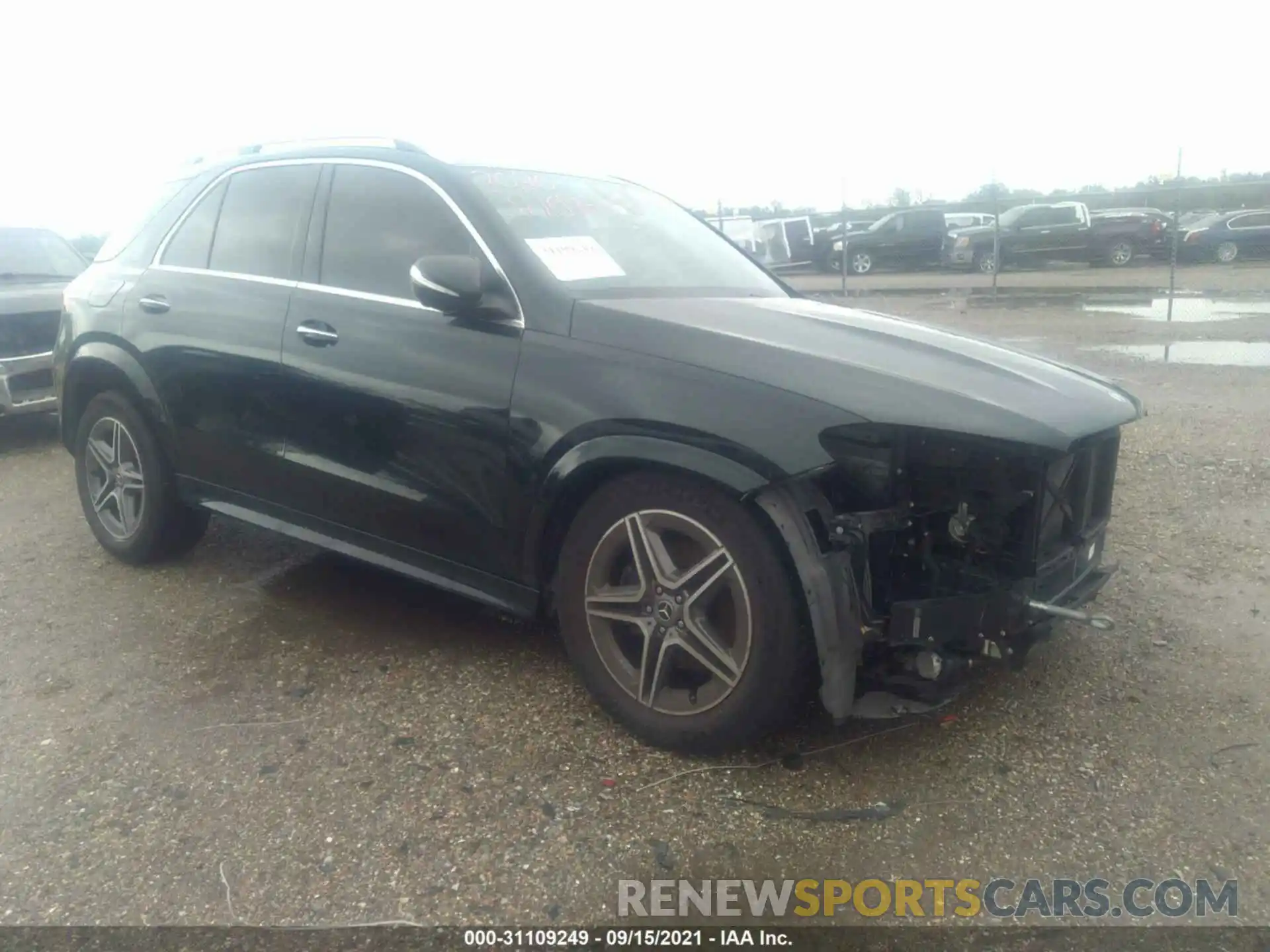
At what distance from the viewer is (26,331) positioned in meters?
7.48

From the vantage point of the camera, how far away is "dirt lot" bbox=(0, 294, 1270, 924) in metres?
2.53

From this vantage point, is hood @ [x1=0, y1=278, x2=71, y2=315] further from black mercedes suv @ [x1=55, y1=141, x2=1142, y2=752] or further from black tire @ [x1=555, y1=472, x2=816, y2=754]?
black tire @ [x1=555, y1=472, x2=816, y2=754]

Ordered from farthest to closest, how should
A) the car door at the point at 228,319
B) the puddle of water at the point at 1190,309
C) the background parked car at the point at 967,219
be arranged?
1. the background parked car at the point at 967,219
2. the puddle of water at the point at 1190,309
3. the car door at the point at 228,319

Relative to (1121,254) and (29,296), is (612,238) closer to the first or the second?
(29,296)

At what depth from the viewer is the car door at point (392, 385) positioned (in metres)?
3.21

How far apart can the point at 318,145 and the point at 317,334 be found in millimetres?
874

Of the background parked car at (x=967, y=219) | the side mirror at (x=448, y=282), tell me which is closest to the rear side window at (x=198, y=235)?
the side mirror at (x=448, y=282)

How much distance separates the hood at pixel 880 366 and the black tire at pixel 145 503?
233cm

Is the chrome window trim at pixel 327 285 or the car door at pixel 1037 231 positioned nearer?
the chrome window trim at pixel 327 285

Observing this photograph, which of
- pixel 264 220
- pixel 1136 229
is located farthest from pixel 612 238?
pixel 1136 229

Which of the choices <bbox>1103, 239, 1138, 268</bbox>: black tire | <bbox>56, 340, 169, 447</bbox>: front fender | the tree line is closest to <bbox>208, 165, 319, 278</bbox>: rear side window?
<bbox>56, 340, 169, 447</bbox>: front fender

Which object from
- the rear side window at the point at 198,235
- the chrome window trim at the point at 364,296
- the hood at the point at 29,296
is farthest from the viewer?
the hood at the point at 29,296

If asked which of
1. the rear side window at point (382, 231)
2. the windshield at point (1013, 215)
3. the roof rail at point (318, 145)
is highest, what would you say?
the windshield at point (1013, 215)

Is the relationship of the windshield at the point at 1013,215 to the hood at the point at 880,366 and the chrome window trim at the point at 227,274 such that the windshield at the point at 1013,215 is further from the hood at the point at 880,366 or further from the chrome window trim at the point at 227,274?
the chrome window trim at the point at 227,274
